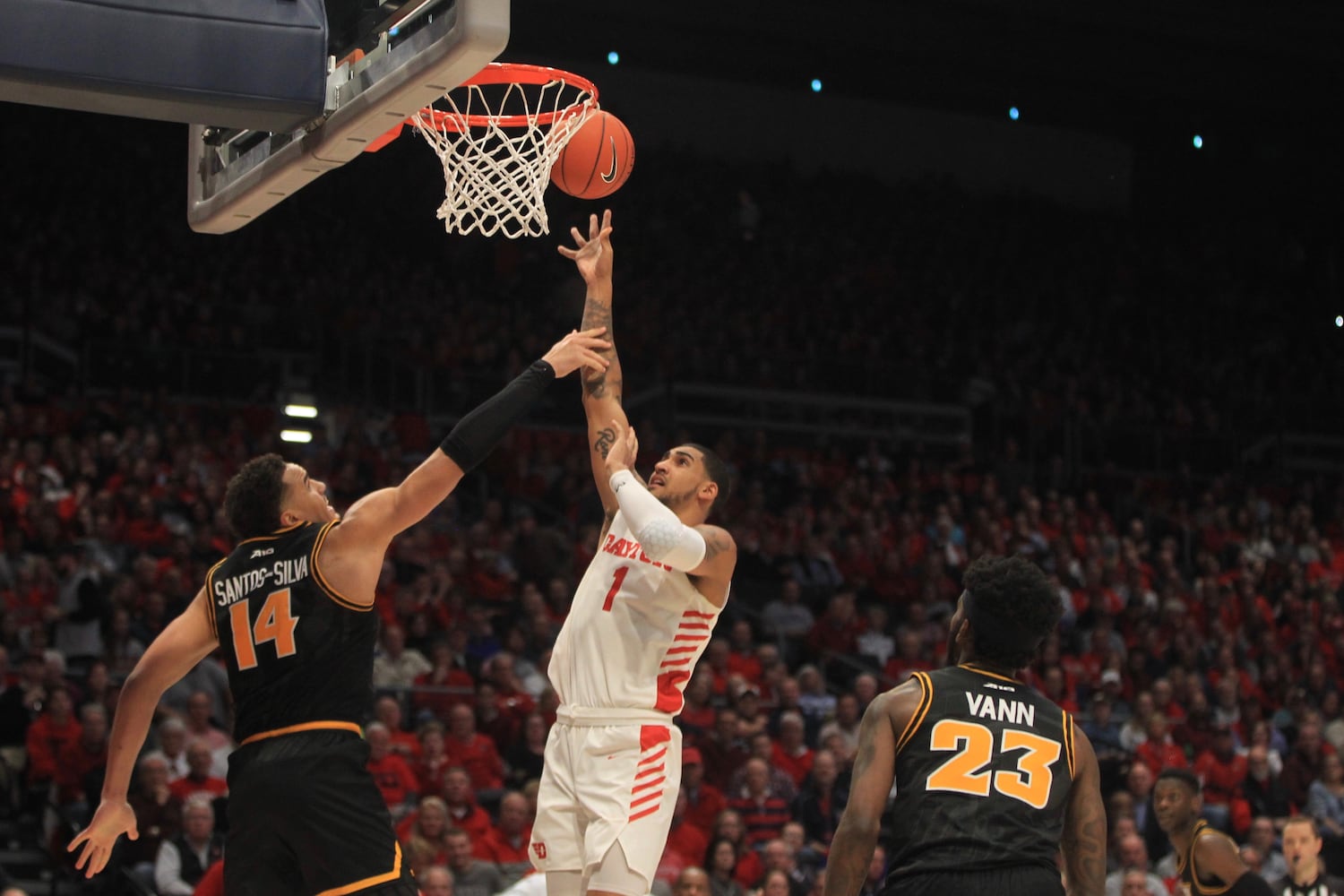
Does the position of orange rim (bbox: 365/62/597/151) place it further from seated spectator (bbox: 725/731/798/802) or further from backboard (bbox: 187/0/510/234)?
seated spectator (bbox: 725/731/798/802)

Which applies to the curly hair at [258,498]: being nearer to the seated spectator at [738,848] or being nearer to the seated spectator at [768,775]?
the seated spectator at [738,848]

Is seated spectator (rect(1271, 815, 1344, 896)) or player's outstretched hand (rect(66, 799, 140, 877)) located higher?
player's outstretched hand (rect(66, 799, 140, 877))


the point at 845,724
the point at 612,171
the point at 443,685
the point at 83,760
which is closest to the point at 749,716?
the point at 845,724

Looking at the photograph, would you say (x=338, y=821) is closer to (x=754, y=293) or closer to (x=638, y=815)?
(x=638, y=815)

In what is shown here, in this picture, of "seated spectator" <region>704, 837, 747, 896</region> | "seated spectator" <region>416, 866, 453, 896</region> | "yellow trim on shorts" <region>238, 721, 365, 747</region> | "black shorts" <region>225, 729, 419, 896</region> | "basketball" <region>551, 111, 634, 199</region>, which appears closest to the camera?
"black shorts" <region>225, 729, 419, 896</region>

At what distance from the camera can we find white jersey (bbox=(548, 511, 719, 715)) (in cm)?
548

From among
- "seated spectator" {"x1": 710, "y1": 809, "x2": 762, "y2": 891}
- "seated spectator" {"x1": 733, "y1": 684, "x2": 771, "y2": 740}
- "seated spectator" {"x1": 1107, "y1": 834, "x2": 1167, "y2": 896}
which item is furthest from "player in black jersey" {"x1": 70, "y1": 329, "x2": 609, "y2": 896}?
"seated spectator" {"x1": 1107, "y1": 834, "x2": 1167, "y2": 896}

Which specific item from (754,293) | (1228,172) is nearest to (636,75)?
(754,293)

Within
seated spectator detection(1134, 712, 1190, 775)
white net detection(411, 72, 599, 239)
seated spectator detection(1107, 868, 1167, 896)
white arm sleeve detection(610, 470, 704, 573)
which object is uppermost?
white net detection(411, 72, 599, 239)

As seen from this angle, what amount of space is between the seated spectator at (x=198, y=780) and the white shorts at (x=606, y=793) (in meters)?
4.45

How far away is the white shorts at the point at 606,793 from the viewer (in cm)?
527

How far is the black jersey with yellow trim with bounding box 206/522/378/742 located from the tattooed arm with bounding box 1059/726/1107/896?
1.92 m

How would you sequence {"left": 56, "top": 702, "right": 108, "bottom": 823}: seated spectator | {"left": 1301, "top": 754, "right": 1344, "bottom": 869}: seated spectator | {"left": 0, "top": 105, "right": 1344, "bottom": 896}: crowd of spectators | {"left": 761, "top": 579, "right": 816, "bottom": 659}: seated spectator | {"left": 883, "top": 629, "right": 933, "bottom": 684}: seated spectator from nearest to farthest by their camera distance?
{"left": 56, "top": 702, "right": 108, "bottom": 823}: seated spectator
{"left": 0, "top": 105, "right": 1344, "bottom": 896}: crowd of spectators
{"left": 1301, "top": 754, "right": 1344, "bottom": 869}: seated spectator
{"left": 883, "top": 629, "right": 933, "bottom": 684}: seated spectator
{"left": 761, "top": 579, "right": 816, "bottom": 659}: seated spectator

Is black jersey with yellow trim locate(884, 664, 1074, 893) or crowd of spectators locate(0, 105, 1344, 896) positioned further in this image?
crowd of spectators locate(0, 105, 1344, 896)
